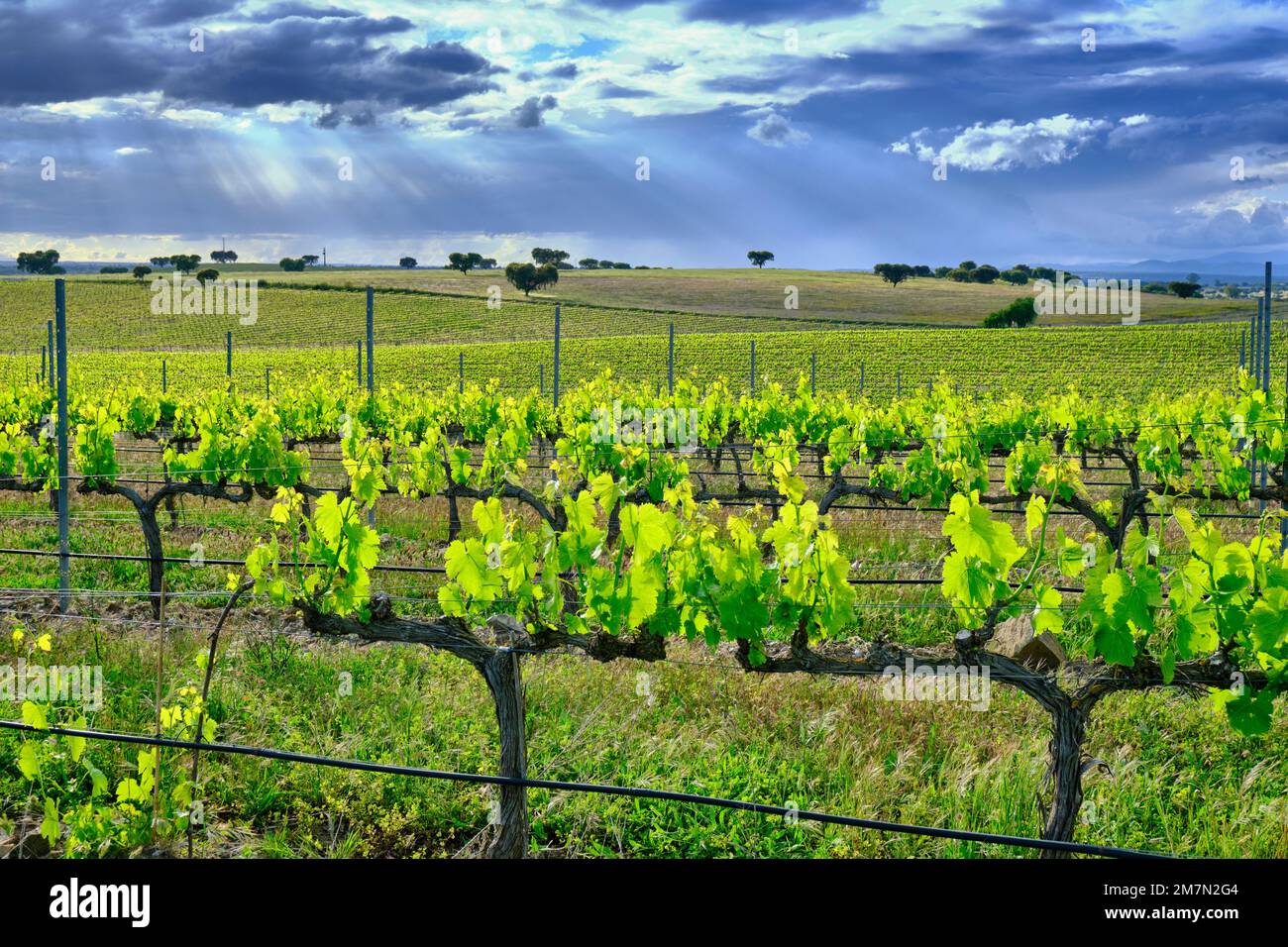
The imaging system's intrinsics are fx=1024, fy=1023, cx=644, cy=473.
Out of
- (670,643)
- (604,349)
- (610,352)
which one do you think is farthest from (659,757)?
(604,349)

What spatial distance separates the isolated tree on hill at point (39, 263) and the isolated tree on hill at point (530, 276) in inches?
1867

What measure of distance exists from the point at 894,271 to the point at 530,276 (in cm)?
3583

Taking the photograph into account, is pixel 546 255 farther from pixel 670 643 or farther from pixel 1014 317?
pixel 670 643

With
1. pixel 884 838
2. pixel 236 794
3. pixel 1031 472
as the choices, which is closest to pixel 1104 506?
pixel 1031 472

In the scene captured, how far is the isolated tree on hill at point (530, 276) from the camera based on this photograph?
252 ft

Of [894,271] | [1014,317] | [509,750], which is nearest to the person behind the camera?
[509,750]

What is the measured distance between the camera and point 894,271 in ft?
307

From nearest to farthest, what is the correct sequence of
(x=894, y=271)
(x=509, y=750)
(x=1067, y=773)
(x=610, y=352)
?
(x=1067, y=773), (x=509, y=750), (x=610, y=352), (x=894, y=271)

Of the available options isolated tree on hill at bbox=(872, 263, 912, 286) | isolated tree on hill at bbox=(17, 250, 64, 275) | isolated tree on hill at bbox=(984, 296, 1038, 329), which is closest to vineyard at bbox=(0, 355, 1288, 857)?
isolated tree on hill at bbox=(984, 296, 1038, 329)

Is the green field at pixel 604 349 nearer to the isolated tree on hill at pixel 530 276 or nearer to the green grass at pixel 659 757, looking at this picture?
the isolated tree on hill at pixel 530 276

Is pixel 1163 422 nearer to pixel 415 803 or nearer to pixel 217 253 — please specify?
pixel 415 803

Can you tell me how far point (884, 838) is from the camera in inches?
198

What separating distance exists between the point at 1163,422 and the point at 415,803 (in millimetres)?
8955

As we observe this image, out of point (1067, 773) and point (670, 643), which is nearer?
point (1067, 773)
